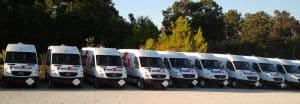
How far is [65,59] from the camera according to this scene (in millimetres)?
25312

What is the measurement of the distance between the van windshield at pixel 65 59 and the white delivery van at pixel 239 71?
10808 mm

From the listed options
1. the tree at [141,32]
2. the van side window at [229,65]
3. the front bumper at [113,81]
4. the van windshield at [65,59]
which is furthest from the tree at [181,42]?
the van windshield at [65,59]

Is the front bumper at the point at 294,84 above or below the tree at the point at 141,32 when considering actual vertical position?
below

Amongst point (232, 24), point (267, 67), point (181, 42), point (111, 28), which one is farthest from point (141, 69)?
point (232, 24)

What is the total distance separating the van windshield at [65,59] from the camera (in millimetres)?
25141

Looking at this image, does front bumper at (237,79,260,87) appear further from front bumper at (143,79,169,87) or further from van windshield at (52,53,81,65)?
van windshield at (52,53,81,65)

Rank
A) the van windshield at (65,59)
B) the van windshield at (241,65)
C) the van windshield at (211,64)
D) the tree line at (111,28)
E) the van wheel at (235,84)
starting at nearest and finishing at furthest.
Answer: the van windshield at (65,59), the van windshield at (211,64), the van wheel at (235,84), the van windshield at (241,65), the tree line at (111,28)

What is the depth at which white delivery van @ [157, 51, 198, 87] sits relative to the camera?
2841cm

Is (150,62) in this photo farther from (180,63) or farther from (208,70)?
(208,70)

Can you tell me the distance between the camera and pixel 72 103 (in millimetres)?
18312

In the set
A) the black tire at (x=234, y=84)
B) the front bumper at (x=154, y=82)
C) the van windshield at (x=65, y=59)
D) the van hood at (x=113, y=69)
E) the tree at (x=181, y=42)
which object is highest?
the tree at (x=181, y=42)

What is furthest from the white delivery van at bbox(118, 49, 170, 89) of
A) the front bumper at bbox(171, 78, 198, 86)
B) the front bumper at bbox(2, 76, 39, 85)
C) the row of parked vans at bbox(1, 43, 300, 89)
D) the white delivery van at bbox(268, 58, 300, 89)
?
the white delivery van at bbox(268, 58, 300, 89)

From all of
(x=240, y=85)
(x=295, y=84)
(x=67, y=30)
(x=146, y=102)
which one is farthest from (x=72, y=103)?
(x=67, y=30)

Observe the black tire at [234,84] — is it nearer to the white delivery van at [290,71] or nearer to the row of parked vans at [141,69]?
the row of parked vans at [141,69]
